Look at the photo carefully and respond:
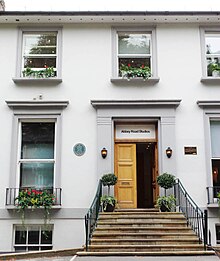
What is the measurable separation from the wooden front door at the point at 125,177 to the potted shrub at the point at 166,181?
1086 millimetres

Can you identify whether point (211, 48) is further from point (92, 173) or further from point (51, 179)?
point (51, 179)

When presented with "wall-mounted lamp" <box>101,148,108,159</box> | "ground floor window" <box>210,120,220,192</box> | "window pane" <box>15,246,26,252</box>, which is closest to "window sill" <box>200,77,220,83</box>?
"ground floor window" <box>210,120,220,192</box>

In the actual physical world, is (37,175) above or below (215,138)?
below

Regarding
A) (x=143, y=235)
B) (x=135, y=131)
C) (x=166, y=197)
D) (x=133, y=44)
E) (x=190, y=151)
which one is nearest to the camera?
(x=143, y=235)

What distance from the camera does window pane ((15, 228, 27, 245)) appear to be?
35.5 ft

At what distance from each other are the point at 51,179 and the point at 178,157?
3.92m

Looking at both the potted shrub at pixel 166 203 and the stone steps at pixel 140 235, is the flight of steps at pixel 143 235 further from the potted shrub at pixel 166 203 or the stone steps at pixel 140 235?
the potted shrub at pixel 166 203

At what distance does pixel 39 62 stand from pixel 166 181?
18.2ft

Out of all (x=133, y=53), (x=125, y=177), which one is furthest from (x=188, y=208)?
(x=133, y=53)

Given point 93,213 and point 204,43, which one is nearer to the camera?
point 93,213

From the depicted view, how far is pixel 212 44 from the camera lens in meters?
12.1

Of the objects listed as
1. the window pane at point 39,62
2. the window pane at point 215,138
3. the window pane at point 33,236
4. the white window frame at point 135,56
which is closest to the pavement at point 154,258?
the window pane at point 33,236

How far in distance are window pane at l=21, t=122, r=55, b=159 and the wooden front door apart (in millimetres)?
2102

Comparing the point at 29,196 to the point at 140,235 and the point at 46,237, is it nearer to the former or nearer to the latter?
the point at 46,237
